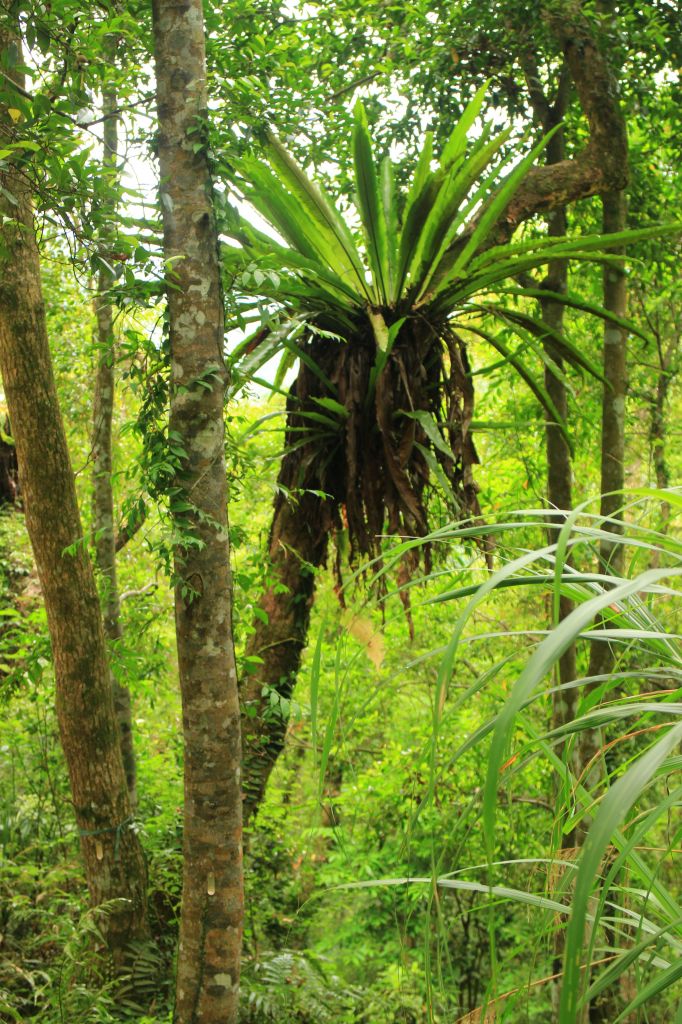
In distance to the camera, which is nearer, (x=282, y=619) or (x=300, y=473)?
(x=300, y=473)

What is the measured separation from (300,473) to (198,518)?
0.87m

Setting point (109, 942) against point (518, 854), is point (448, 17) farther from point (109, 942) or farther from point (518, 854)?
point (518, 854)

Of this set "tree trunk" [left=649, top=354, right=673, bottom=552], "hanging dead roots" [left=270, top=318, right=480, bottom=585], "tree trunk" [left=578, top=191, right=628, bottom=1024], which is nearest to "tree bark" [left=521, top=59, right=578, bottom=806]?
"tree trunk" [left=578, top=191, right=628, bottom=1024]

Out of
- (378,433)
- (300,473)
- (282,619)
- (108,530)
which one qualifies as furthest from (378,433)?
(108,530)

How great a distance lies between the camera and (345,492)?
2752 millimetres

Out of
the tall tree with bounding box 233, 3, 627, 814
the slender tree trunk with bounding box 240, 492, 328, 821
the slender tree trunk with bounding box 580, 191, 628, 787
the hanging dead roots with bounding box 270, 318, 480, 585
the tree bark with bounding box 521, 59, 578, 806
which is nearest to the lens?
the hanging dead roots with bounding box 270, 318, 480, 585

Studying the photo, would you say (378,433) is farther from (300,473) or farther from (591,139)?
(591,139)

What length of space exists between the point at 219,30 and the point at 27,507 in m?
1.52

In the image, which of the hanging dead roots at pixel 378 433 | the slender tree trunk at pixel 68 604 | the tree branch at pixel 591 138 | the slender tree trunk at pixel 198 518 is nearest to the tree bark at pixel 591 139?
the tree branch at pixel 591 138

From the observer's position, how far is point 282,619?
286 centimetres

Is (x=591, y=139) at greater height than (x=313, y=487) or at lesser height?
greater

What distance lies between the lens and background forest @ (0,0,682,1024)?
95cm

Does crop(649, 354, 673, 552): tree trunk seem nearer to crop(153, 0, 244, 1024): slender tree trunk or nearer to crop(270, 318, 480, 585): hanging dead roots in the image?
crop(270, 318, 480, 585): hanging dead roots

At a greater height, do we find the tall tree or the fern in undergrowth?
the tall tree
